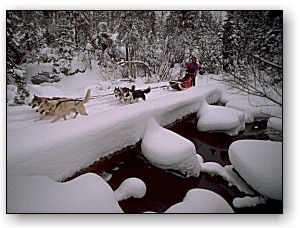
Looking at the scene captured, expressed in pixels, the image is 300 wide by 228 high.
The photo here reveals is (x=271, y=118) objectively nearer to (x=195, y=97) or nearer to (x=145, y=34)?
(x=195, y=97)

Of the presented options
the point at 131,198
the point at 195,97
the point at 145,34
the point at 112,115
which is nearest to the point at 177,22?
the point at 145,34

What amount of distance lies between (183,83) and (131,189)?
0.63m

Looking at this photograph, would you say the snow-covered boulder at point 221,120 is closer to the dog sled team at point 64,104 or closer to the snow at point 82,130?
the snow at point 82,130

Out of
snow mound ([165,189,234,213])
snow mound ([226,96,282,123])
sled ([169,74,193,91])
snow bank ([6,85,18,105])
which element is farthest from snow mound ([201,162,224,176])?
snow bank ([6,85,18,105])

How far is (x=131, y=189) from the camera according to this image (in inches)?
73.8

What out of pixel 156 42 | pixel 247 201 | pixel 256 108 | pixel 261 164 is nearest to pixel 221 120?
pixel 256 108

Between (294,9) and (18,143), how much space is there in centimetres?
161

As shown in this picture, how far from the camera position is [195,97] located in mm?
2029

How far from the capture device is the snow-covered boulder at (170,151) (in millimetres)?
1921

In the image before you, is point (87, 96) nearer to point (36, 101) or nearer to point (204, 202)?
point (36, 101)

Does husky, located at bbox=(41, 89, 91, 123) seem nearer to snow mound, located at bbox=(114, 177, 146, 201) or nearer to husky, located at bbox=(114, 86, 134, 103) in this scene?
husky, located at bbox=(114, 86, 134, 103)

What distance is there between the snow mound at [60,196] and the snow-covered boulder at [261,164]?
2.20 ft

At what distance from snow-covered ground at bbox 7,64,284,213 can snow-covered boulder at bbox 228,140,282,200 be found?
147mm

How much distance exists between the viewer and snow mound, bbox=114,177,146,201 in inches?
73.7
